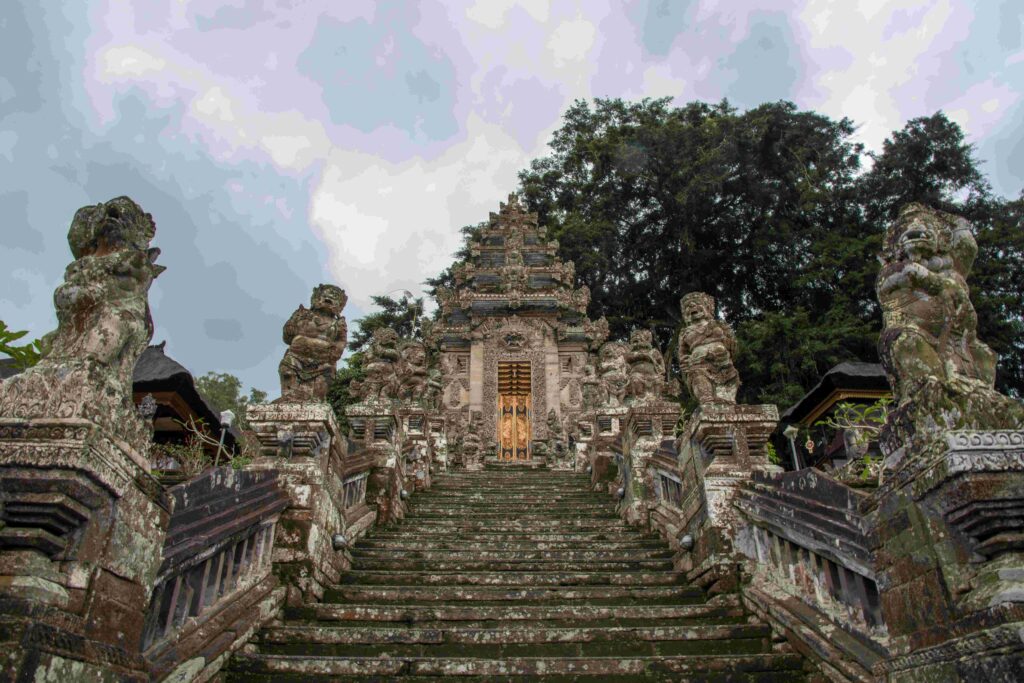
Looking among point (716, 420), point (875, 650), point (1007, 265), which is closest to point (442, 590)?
point (716, 420)

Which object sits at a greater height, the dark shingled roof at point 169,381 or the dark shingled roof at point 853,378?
the dark shingled roof at point 853,378

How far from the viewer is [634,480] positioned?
8.95m

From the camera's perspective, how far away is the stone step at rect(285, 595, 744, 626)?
533 cm

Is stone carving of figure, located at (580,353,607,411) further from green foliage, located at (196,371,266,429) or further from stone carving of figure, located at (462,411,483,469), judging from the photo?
green foliage, located at (196,371,266,429)

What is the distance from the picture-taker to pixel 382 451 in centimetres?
878

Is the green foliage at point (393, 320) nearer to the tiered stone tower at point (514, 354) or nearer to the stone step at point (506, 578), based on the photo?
the tiered stone tower at point (514, 354)

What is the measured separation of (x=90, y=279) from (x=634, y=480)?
7120mm

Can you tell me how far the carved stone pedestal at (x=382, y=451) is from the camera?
8.45 meters

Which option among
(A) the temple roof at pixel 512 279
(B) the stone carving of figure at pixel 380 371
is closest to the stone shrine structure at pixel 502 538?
(B) the stone carving of figure at pixel 380 371

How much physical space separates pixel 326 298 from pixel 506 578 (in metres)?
3.19

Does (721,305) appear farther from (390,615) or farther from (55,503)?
(55,503)

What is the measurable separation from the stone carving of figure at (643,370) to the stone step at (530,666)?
583 cm

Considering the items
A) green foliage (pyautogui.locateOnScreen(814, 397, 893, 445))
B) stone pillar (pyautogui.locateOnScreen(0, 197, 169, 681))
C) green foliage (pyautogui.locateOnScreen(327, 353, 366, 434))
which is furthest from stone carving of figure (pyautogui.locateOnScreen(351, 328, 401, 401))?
green foliage (pyautogui.locateOnScreen(327, 353, 366, 434))

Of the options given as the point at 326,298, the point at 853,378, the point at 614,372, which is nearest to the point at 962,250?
the point at 326,298
